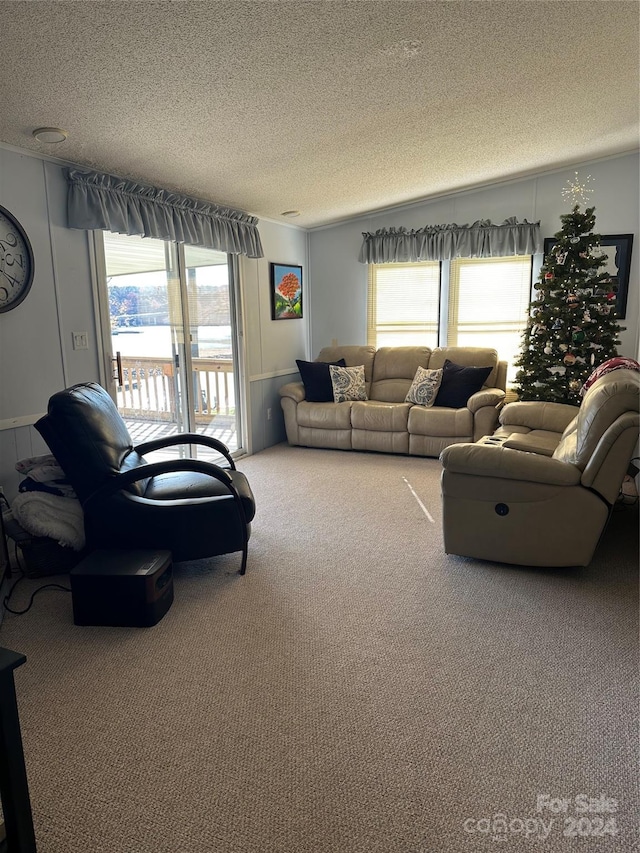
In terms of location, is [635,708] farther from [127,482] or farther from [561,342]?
[561,342]

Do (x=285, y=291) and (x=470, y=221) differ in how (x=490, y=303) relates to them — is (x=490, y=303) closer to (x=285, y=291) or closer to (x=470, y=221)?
(x=470, y=221)

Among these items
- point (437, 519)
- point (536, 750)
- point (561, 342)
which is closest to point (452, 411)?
point (561, 342)

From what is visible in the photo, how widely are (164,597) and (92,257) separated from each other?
230cm

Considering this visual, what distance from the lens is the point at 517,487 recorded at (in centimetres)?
284

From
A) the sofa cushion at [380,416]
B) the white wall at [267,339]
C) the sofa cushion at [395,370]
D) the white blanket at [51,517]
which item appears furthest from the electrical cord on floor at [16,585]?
the sofa cushion at [395,370]

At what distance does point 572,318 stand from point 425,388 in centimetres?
144

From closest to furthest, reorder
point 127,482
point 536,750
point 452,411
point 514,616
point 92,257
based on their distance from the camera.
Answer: point 536,750 → point 514,616 → point 127,482 → point 92,257 → point 452,411

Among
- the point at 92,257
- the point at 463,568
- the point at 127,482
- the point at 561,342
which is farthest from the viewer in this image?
the point at 561,342

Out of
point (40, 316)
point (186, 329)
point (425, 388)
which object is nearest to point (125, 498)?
point (40, 316)

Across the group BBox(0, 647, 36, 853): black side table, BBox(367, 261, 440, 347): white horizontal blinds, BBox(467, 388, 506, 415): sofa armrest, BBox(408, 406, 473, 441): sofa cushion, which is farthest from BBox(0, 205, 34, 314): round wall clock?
BBox(367, 261, 440, 347): white horizontal blinds

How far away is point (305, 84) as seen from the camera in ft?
9.32

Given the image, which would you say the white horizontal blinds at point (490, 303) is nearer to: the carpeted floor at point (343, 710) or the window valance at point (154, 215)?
the window valance at point (154, 215)

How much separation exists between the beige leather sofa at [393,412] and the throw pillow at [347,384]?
13cm

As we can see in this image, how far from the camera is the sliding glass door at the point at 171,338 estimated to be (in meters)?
4.02
